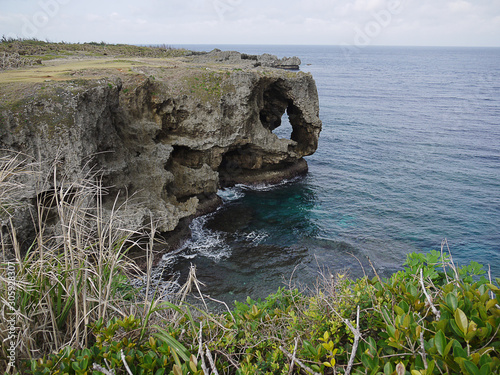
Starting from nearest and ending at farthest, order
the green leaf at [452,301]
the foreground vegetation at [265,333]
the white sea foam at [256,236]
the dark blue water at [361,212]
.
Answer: the foreground vegetation at [265,333] → the green leaf at [452,301] → the dark blue water at [361,212] → the white sea foam at [256,236]

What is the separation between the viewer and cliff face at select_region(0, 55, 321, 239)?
56.9 ft

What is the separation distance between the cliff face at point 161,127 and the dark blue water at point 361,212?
2.47 metres

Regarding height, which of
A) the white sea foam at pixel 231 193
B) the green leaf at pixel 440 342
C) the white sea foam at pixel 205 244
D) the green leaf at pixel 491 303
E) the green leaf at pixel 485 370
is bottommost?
the white sea foam at pixel 205 244

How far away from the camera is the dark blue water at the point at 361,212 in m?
20.0

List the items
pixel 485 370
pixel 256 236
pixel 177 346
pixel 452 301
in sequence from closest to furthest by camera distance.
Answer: pixel 485 370 → pixel 452 301 → pixel 177 346 → pixel 256 236

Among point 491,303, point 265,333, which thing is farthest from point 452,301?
point 265,333

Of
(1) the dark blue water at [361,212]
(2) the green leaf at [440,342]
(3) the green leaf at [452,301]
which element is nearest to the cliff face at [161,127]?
(1) the dark blue water at [361,212]

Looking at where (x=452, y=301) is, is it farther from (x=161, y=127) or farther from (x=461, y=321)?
(x=161, y=127)

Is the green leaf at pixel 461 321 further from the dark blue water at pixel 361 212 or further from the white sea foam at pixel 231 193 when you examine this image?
the white sea foam at pixel 231 193

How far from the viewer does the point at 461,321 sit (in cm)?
343

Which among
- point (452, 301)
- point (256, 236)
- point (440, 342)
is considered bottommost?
point (256, 236)

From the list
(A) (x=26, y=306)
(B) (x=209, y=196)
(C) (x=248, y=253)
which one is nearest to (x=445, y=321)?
(A) (x=26, y=306)

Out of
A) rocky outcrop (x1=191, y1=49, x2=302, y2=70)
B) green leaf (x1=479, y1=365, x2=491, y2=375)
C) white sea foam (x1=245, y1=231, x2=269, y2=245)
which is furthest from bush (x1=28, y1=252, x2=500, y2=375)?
rocky outcrop (x1=191, y1=49, x2=302, y2=70)

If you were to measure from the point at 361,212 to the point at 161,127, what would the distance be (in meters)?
15.1
